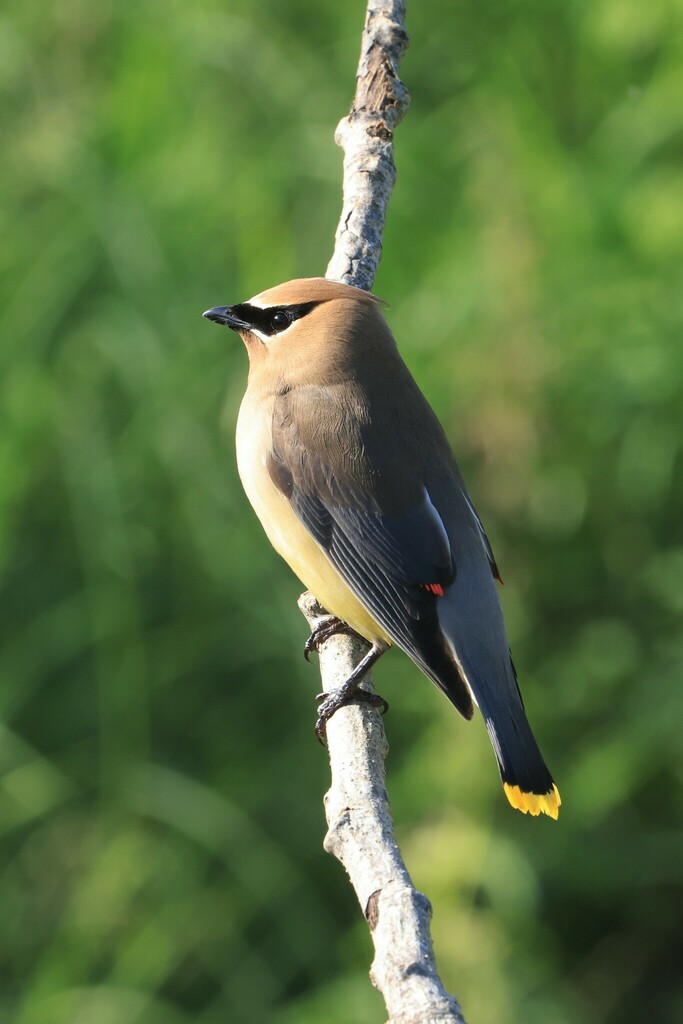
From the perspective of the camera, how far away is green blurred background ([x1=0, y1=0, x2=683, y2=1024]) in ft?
14.0

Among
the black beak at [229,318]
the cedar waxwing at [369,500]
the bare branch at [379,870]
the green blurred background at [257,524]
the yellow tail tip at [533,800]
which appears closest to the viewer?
the bare branch at [379,870]

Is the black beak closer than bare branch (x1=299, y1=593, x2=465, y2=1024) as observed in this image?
No

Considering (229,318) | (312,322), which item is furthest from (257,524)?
(312,322)

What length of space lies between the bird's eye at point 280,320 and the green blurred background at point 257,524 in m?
1.10

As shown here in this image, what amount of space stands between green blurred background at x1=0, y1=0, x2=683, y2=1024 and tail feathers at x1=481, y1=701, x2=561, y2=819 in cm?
97

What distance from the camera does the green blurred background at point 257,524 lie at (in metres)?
4.27

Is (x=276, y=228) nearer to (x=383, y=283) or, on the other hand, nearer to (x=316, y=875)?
(x=383, y=283)

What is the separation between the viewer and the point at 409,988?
2129mm

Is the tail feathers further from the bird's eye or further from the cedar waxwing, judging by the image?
the bird's eye

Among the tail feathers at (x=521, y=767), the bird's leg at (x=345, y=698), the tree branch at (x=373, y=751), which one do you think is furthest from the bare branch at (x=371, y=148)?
the tail feathers at (x=521, y=767)

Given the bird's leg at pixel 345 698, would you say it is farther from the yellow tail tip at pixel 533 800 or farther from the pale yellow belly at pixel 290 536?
the yellow tail tip at pixel 533 800

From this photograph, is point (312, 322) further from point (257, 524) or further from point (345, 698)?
point (257, 524)

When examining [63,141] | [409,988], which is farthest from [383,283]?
[409,988]

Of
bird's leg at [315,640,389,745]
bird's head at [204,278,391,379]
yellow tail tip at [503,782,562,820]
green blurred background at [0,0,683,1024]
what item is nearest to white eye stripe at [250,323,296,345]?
bird's head at [204,278,391,379]
